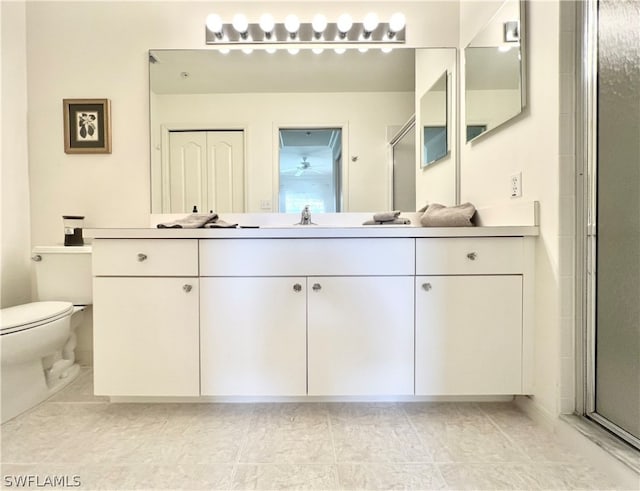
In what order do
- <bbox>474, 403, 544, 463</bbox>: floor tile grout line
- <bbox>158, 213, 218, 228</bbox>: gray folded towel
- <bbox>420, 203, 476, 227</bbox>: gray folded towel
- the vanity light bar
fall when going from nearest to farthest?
<bbox>474, 403, 544, 463</bbox>: floor tile grout line
<bbox>158, 213, 218, 228</bbox>: gray folded towel
<bbox>420, 203, 476, 227</bbox>: gray folded towel
the vanity light bar

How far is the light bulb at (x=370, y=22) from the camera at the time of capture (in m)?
1.82

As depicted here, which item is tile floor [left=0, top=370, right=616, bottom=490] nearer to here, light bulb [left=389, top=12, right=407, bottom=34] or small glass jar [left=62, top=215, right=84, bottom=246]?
small glass jar [left=62, top=215, right=84, bottom=246]

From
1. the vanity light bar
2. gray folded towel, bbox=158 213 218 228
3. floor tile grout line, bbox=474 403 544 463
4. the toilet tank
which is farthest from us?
the vanity light bar

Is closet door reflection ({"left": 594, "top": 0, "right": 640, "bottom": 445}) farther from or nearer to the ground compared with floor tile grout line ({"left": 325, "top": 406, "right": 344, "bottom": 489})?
farther from the ground

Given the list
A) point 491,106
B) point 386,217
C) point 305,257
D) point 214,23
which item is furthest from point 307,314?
point 214,23

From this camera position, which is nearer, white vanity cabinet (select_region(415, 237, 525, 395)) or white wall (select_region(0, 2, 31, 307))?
white vanity cabinet (select_region(415, 237, 525, 395))

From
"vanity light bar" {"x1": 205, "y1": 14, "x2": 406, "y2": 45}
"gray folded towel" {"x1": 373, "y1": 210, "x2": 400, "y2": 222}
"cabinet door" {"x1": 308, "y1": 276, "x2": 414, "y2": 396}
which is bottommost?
"cabinet door" {"x1": 308, "y1": 276, "x2": 414, "y2": 396}

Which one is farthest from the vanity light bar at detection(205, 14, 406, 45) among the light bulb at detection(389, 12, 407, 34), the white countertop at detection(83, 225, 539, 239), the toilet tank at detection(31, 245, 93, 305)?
the toilet tank at detection(31, 245, 93, 305)

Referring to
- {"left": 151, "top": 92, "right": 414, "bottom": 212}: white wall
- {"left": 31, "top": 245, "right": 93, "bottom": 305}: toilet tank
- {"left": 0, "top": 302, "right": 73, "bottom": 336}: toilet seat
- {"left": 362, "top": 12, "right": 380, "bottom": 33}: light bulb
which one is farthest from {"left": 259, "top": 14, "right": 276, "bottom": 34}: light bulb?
{"left": 0, "top": 302, "right": 73, "bottom": 336}: toilet seat

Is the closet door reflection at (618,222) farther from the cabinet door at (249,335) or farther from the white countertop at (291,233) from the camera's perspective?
the cabinet door at (249,335)

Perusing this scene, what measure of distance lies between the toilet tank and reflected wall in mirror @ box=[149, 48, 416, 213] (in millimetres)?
454

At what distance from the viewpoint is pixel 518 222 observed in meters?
1.38

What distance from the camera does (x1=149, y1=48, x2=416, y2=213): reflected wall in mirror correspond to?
1.85 m

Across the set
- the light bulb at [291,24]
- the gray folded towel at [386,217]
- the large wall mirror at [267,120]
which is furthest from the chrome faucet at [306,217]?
the light bulb at [291,24]
